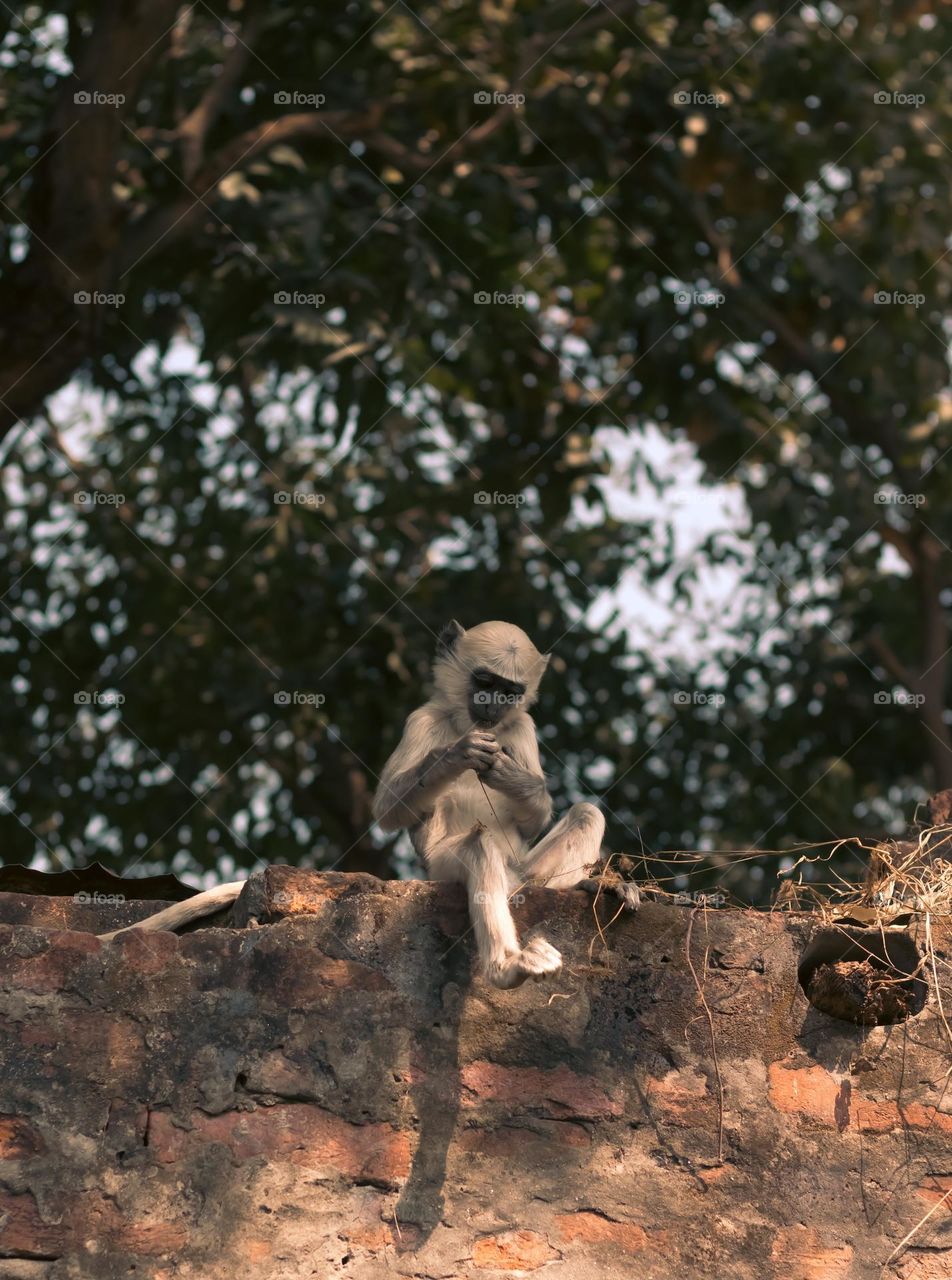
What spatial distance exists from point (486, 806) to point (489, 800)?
3 cm

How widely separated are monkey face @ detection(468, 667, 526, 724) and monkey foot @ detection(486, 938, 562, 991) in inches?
49.8

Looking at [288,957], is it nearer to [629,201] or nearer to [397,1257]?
[397,1257]

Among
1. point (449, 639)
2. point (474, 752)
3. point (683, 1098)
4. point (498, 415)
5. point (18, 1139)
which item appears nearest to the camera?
point (18, 1139)

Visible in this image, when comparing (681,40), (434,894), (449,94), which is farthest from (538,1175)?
(681,40)

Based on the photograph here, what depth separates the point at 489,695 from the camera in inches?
193

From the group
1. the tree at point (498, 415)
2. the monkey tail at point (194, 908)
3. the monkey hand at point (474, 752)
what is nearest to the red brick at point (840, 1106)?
the monkey hand at point (474, 752)

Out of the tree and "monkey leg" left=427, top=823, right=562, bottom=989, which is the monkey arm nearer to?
"monkey leg" left=427, top=823, right=562, bottom=989

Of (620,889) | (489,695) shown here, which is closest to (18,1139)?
(620,889)

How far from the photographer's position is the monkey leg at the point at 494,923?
3.67 metres

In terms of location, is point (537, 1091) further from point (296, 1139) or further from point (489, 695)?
point (489, 695)

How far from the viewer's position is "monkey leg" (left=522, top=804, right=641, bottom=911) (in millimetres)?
4352

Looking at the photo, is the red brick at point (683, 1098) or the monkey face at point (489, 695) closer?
the red brick at point (683, 1098)

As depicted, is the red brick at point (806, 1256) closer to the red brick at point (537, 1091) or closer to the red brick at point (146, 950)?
the red brick at point (537, 1091)

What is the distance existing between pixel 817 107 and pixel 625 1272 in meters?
6.77
